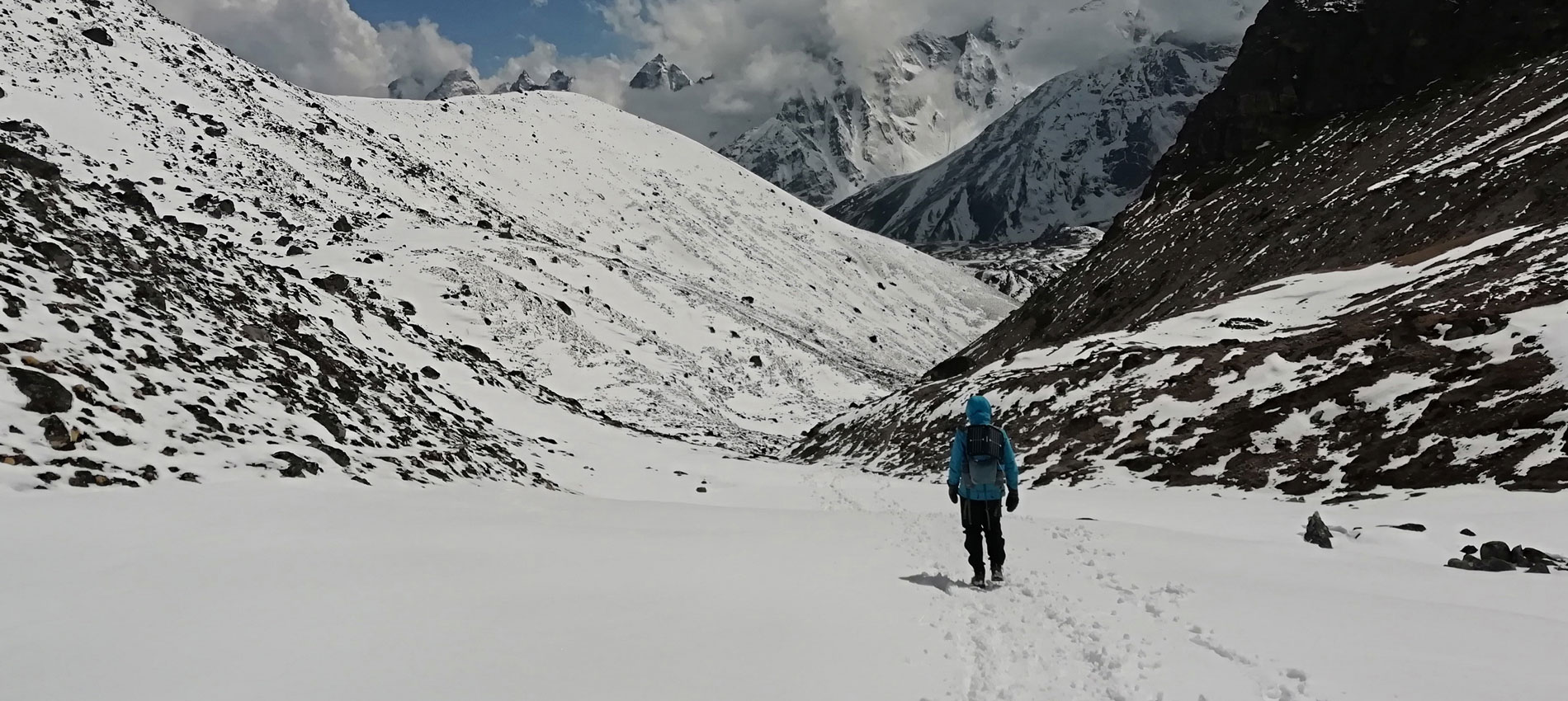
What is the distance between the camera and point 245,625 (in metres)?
5.59

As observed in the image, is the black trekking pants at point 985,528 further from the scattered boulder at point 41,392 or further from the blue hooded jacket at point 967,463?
the scattered boulder at point 41,392

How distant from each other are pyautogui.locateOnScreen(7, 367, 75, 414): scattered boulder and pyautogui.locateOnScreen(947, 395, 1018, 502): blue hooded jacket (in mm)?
11571

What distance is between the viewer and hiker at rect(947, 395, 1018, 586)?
10.2 meters

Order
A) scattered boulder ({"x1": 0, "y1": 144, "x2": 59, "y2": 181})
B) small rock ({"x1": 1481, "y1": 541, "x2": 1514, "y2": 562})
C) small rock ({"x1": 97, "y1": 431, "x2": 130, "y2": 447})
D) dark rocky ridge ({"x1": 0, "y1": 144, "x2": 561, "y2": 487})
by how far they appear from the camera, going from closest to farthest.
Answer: small rock ({"x1": 1481, "y1": 541, "x2": 1514, "y2": 562}) < small rock ({"x1": 97, "y1": 431, "x2": 130, "y2": 447}) < dark rocky ridge ({"x1": 0, "y1": 144, "x2": 561, "y2": 487}) < scattered boulder ({"x1": 0, "y1": 144, "x2": 59, "y2": 181})

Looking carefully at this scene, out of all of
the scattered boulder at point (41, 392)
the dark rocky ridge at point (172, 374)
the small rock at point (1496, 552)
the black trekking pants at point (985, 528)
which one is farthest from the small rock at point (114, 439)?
the small rock at point (1496, 552)

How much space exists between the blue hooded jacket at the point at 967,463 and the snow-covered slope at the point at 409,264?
10236mm

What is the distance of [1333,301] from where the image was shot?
108ft

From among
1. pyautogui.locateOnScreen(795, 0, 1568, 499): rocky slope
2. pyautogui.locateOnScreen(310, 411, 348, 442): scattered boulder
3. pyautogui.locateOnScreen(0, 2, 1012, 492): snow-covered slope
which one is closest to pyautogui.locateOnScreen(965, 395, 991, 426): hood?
pyautogui.locateOnScreen(0, 2, 1012, 492): snow-covered slope

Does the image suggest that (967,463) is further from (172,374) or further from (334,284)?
(334,284)

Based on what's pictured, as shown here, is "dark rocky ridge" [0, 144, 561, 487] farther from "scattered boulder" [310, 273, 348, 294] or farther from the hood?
"scattered boulder" [310, 273, 348, 294]

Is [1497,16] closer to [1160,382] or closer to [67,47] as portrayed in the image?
[1160,382]

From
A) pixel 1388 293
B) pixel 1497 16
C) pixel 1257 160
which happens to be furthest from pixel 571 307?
pixel 1497 16

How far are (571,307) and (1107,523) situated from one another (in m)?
53.7

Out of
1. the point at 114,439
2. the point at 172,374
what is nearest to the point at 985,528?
the point at 114,439
